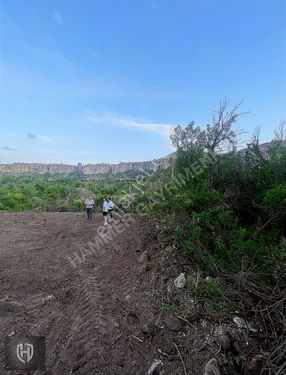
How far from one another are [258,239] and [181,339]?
8.55 ft

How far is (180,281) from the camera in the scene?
18.1 ft

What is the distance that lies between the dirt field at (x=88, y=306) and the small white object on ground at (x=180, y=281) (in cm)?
52

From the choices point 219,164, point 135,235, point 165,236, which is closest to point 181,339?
point 165,236

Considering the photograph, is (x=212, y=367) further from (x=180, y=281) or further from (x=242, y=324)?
(x=180, y=281)

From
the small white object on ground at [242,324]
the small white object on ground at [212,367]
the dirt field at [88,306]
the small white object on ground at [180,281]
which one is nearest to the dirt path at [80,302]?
the dirt field at [88,306]

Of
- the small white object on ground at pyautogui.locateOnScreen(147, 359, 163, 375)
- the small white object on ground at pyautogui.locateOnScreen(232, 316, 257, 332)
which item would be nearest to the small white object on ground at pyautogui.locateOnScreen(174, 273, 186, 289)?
the small white object on ground at pyautogui.locateOnScreen(232, 316, 257, 332)

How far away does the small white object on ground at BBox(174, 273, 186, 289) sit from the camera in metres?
5.42

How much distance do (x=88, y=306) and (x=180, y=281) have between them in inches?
67.4

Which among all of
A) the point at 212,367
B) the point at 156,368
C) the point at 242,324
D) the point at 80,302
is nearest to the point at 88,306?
the point at 80,302

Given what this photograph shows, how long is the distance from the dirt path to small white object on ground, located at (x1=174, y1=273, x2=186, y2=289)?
2.02 ft

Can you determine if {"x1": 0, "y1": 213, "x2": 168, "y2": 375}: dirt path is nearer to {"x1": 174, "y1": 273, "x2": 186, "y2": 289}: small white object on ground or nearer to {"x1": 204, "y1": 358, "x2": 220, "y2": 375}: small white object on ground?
{"x1": 174, "y1": 273, "x2": 186, "y2": 289}: small white object on ground

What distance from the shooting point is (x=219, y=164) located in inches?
342

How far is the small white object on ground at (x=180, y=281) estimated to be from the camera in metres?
5.42

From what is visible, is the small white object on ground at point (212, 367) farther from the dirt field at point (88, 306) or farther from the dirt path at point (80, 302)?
the dirt path at point (80, 302)
